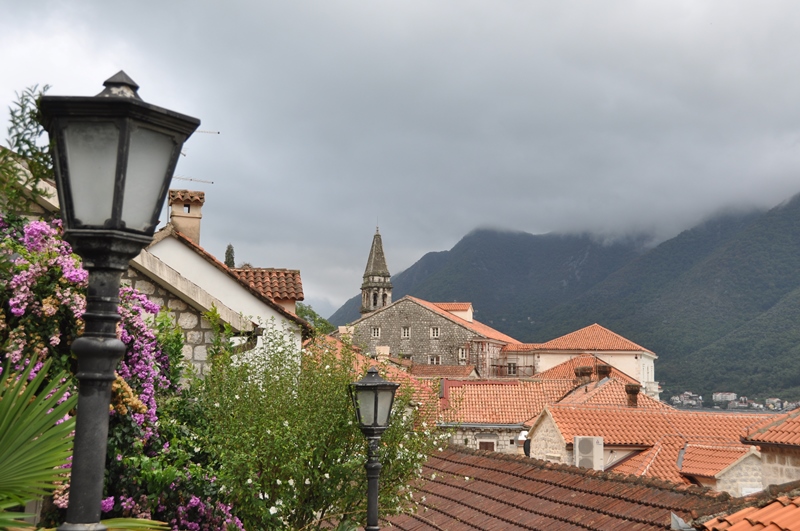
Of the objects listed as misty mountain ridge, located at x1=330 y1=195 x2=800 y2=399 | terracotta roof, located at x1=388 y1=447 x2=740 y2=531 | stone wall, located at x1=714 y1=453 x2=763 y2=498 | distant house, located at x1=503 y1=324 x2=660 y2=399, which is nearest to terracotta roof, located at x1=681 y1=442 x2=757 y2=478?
stone wall, located at x1=714 y1=453 x2=763 y2=498

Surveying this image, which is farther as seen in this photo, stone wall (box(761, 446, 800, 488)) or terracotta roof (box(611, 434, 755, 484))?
terracotta roof (box(611, 434, 755, 484))

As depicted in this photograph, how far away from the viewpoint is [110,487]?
7.18 metres

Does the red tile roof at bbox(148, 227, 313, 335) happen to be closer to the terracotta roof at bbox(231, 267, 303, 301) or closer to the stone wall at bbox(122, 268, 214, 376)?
the terracotta roof at bbox(231, 267, 303, 301)

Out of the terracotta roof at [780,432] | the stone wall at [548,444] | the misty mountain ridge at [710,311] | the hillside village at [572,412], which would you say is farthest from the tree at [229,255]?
the misty mountain ridge at [710,311]

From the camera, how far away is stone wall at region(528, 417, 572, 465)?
23.5 metres

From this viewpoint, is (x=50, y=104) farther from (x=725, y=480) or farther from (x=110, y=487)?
(x=725, y=480)

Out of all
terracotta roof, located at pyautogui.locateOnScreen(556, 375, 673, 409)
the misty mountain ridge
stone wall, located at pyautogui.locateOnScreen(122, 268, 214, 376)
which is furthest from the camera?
the misty mountain ridge

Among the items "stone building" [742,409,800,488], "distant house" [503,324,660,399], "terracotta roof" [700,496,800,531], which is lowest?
"terracotta roof" [700,496,800,531]

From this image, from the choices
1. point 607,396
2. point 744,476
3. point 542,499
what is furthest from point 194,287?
point 607,396

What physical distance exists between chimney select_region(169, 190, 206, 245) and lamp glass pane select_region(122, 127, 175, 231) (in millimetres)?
14080

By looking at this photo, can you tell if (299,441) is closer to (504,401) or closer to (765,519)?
(765,519)

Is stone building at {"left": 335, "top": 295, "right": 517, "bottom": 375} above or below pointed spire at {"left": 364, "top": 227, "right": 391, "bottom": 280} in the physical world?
below

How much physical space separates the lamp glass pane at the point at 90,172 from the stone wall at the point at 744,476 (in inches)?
655

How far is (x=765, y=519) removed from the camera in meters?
7.00
